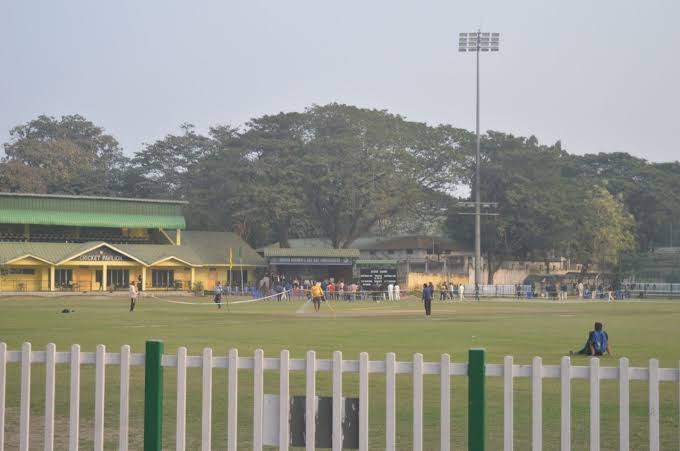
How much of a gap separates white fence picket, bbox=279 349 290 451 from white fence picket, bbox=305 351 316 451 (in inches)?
6.2

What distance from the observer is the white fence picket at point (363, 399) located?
835 centimetres

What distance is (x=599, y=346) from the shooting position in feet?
71.9

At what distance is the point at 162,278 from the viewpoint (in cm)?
9212

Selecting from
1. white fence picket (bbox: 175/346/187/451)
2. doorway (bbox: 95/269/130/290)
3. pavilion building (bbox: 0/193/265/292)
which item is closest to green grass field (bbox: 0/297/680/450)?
white fence picket (bbox: 175/346/187/451)

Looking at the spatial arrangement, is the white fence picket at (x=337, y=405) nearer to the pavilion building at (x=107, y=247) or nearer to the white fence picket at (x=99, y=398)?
the white fence picket at (x=99, y=398)

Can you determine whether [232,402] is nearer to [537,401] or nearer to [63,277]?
[537,401]

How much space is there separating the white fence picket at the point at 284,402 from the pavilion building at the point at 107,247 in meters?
75.8

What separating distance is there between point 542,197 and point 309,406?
89.2 meters

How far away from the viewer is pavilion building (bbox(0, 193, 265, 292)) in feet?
282

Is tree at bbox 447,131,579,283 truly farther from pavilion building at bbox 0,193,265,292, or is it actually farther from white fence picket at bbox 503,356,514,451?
white fence picket at bbox 503,356,514,451

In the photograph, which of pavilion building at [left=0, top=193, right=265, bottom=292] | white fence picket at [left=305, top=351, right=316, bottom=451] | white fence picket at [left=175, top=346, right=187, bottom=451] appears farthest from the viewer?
pavilion building at [left=0, top=193, right=265, bottom=292]

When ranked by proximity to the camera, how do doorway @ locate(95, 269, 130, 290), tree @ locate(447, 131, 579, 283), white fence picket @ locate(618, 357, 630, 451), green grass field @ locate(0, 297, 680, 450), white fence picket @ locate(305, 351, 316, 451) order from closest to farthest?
1. white fence picket @ locate(618, 357, 630, 451)
2. white fence picket @ locate(305, 351, 316, 451)
3. green grass field @ locate(0, 297, 680, 450)
4. doorway @ locate(95, 269, 130, 290)
5. tree @ locate(447, 131, 579, 283)

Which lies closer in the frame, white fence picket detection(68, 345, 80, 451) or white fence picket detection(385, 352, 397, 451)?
white fence picket detection(385, 352, 397, 451)

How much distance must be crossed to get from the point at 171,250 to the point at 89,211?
27.6 ft
